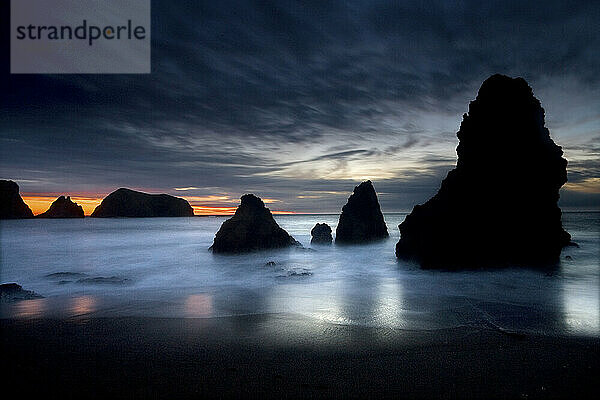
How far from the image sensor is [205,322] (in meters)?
8.04

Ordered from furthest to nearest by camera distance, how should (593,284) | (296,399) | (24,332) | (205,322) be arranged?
1. (593,284)
2. (205,322)
3. (24,332)
4. (296,399)

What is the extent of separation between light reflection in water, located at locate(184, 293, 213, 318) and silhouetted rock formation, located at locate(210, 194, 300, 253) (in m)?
15.7

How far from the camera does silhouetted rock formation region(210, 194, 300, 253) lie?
28.6 m

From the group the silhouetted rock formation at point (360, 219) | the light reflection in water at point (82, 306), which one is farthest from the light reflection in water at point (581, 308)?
the silhouetted rock formation at point (360, 219)

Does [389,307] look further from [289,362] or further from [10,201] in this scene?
[10,201]

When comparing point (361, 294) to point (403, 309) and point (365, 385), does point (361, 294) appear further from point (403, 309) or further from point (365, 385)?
→ point (365, 385)

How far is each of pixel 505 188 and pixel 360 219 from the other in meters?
19.2

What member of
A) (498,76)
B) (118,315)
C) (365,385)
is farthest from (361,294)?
(498,76)

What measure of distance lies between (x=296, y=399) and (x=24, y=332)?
7142 millimetres

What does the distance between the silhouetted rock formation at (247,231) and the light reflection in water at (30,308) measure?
17.8 meters

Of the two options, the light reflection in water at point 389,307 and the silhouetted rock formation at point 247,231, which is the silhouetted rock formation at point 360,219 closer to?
the silhouetted rock formation at point 247,231

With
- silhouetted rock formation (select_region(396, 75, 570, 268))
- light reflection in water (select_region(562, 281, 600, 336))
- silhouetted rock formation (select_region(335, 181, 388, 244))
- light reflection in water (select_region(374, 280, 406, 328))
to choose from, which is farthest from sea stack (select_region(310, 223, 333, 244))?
light reflection in water (select_region(562, 281, 600, 336))

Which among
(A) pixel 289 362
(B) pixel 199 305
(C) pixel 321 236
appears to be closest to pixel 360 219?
(C) pixel 321 236

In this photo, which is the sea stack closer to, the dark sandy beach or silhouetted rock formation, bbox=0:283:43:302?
silhouetted rock formation, bbox=0:283:43:302
